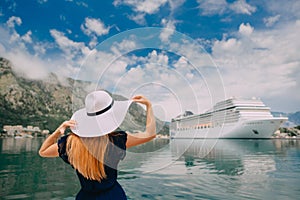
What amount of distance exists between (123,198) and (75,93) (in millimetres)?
1098

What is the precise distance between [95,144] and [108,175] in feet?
0.98

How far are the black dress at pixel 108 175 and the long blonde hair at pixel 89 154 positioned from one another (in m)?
0.05

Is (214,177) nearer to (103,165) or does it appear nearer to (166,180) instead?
(166,180)

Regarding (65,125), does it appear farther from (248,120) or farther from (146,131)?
(248,120)

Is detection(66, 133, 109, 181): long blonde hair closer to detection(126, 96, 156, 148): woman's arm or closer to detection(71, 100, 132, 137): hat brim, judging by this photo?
detection(71, 100, 132, 137): hat brim

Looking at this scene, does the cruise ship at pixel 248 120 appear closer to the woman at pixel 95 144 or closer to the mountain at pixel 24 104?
the woman at pixel 95 144

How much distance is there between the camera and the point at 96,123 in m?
1.94

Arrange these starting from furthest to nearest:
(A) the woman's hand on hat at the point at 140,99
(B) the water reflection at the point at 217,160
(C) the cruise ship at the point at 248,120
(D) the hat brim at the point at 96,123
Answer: (C) the cruise ship at the point at 248,120, (B) the water reflection at the point at 217,160, (A) the woman's hand on hat at the point at 140,99, (D) the hat brim at the point at 96,123

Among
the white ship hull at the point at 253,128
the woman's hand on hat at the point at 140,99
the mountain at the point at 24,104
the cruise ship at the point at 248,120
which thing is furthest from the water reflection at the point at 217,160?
the mountain at the point at 24,104

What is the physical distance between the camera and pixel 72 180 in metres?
10.3

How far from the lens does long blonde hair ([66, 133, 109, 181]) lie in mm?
1931

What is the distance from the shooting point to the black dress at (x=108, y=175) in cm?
201

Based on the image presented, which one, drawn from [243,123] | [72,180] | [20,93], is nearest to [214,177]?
[72,180]

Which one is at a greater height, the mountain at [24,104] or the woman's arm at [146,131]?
the mountain at [24,104]
